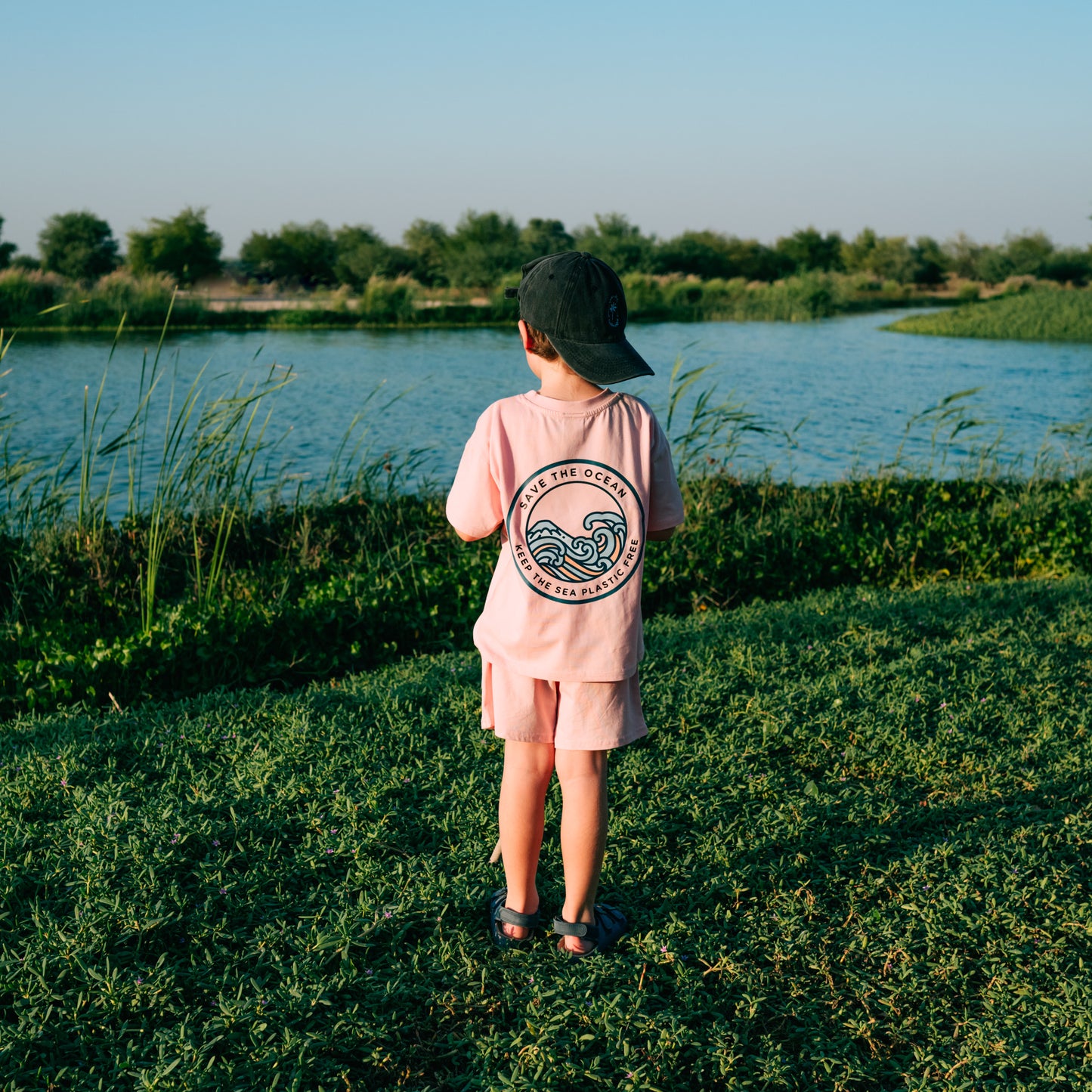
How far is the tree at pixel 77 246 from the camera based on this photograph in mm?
36312

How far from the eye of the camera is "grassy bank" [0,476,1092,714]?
4336 mm

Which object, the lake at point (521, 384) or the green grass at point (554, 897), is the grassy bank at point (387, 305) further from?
the green grass at point (554, 897)

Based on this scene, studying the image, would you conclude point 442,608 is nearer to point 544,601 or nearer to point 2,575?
point 2,575

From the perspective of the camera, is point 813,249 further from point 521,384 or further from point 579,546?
point 579,546

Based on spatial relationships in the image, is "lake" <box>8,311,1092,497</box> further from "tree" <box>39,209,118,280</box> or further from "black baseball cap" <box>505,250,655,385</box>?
"tree" <box>39,209,118,280</box>

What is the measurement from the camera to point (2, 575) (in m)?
5.33

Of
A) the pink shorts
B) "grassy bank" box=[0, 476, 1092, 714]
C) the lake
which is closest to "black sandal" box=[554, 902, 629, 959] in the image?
the pink shorts

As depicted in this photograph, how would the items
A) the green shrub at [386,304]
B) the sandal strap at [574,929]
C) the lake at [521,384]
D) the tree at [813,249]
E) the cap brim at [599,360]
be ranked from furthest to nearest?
the tree at [813,249]
the green shrub at [386,304]
the lake at [521,384]
the sandal strap at [574,929]
the cap brim at [599,360]

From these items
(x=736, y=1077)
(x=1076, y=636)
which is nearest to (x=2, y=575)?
(x=736, y=1077)

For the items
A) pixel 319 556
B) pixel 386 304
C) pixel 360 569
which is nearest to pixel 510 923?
pixel 360 569

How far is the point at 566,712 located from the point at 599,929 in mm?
680

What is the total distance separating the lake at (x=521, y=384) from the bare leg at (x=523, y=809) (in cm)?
360

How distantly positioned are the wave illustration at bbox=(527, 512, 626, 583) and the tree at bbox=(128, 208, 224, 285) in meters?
36.6

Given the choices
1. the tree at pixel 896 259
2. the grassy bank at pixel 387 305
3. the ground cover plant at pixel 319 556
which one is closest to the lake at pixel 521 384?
the ground cover plant at pixel 319 556
